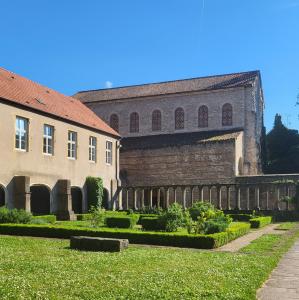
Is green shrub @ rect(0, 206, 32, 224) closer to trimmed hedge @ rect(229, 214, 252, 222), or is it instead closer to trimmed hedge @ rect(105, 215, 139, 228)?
trimmed hedge @ rect(105, 215, 139, 228)

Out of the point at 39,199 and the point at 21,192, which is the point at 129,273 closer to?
the point at 21,192

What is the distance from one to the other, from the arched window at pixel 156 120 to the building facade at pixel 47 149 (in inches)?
470

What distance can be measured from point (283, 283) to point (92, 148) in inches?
991

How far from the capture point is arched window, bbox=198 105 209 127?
146 feet

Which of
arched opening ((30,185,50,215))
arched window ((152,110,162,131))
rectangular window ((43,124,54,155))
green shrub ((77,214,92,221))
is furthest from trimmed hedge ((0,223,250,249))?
arched window ((152,110,162,131))

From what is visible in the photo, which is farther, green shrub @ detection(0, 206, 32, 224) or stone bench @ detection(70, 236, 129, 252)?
green shrub @ detection(0, 206, 32, 224)

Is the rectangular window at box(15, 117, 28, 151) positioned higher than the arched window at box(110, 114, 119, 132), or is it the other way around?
the arched window at box(110, 114, 119, 132)

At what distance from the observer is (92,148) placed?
32500mm

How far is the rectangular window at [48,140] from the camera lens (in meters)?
26.7

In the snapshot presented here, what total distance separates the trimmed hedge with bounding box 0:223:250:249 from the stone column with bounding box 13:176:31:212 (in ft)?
19.0

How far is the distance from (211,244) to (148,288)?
7.19 meters

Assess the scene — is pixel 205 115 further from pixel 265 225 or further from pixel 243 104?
pixel 265 225

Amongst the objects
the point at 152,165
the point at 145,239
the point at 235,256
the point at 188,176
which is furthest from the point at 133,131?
the point at 235,256

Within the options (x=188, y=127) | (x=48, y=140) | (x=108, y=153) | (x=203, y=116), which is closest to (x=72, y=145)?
(x=48, y=140)
